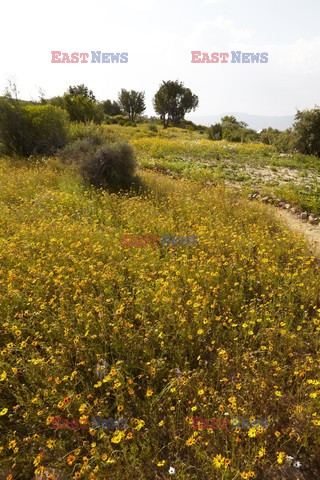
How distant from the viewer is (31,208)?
5.98 meters

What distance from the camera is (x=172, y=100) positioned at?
42719 millimetres

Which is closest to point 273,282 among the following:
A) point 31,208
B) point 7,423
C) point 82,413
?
point 82,413

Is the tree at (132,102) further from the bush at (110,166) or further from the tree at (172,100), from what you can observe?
the bush at (110,166)

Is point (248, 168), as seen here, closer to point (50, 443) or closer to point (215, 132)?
point (50, 443)

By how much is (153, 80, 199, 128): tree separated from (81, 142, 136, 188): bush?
35798 mm

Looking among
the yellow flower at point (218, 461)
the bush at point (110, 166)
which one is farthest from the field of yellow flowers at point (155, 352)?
the bush at point (110, 166)

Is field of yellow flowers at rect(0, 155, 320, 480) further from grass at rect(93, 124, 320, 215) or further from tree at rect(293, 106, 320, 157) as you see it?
tree at rect(293, 106, 320, 157)

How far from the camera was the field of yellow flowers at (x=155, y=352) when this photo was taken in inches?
84.8

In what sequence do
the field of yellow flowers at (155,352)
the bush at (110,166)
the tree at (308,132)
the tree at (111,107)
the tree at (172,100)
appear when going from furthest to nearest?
the tree at (111,107) < the tree at (172,100) < the tree at (308,132) < the bush at (110,166) < the field of yellow flowers at (155,352)

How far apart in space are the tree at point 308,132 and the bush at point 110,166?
10.9 metres

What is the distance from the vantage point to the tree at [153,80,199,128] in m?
42.2

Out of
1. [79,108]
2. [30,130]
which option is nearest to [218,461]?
[30,130]

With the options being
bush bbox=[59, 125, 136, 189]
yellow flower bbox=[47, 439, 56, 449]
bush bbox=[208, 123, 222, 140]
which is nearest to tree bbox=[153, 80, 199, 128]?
bush bbox=[208, 123, 222, 140]

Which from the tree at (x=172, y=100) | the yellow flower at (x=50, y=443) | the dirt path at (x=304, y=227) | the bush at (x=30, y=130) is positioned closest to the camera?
the yellow flower at (x=50, y=443)
